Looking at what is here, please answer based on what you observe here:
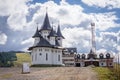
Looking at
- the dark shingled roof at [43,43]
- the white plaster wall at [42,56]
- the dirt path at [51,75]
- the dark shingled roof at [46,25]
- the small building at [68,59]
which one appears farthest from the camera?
the small building at [68,59]

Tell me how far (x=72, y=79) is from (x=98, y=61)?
349 ft

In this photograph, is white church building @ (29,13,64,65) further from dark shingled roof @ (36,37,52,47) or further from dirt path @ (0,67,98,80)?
dirt path @ (0,67,98,80)

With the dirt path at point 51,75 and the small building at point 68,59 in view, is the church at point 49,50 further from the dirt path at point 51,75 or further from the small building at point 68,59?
the dirt path at point 51,75

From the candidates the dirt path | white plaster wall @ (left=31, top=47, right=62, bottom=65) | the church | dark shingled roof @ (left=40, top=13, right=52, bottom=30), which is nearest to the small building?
the church

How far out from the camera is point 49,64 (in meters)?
97.9

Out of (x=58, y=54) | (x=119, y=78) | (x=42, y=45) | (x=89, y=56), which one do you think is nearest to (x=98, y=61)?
(x=89, y=56)

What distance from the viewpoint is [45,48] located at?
98.4 meters

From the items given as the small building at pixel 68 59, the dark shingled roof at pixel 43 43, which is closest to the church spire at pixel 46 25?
the dark shingled roof at pixel 43 43

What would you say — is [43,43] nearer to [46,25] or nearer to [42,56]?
[42,56]

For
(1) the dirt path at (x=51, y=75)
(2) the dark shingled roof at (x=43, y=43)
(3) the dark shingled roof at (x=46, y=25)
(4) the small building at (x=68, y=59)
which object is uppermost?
(3) the dark shingled roof at (x=46, y=25)

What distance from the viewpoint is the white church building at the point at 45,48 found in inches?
3820

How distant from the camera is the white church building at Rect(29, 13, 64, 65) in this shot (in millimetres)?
97025

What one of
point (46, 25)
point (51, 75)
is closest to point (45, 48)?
point (46, 25)

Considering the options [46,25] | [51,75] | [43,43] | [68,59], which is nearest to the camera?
[51,75]
